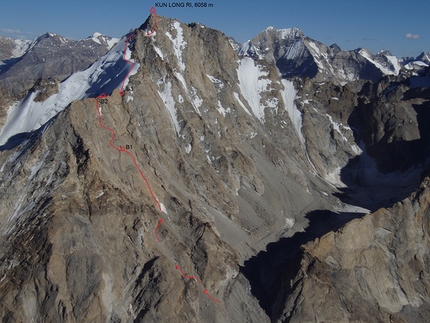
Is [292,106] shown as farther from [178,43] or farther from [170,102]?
[170,102]

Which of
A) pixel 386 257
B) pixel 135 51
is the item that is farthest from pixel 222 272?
pixel 135 51

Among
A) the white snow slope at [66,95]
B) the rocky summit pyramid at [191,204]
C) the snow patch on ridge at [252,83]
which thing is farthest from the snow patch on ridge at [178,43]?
the snow patch on ridge at [252,83]

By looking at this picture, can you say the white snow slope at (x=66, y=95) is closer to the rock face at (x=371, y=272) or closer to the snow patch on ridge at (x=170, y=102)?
the snow patch on ridge at (x=170, y=102)

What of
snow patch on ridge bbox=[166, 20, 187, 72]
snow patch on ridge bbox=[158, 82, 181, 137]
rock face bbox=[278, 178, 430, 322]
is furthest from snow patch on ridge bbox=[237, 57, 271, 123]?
rock face bbox=[278, 178, 430, 322]

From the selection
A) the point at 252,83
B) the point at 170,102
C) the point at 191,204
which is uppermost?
the point at 252,83

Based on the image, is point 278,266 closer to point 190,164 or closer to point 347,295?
point 347,295

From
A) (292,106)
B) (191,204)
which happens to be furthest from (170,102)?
(292,106)

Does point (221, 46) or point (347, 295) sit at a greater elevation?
point (221, 46)
